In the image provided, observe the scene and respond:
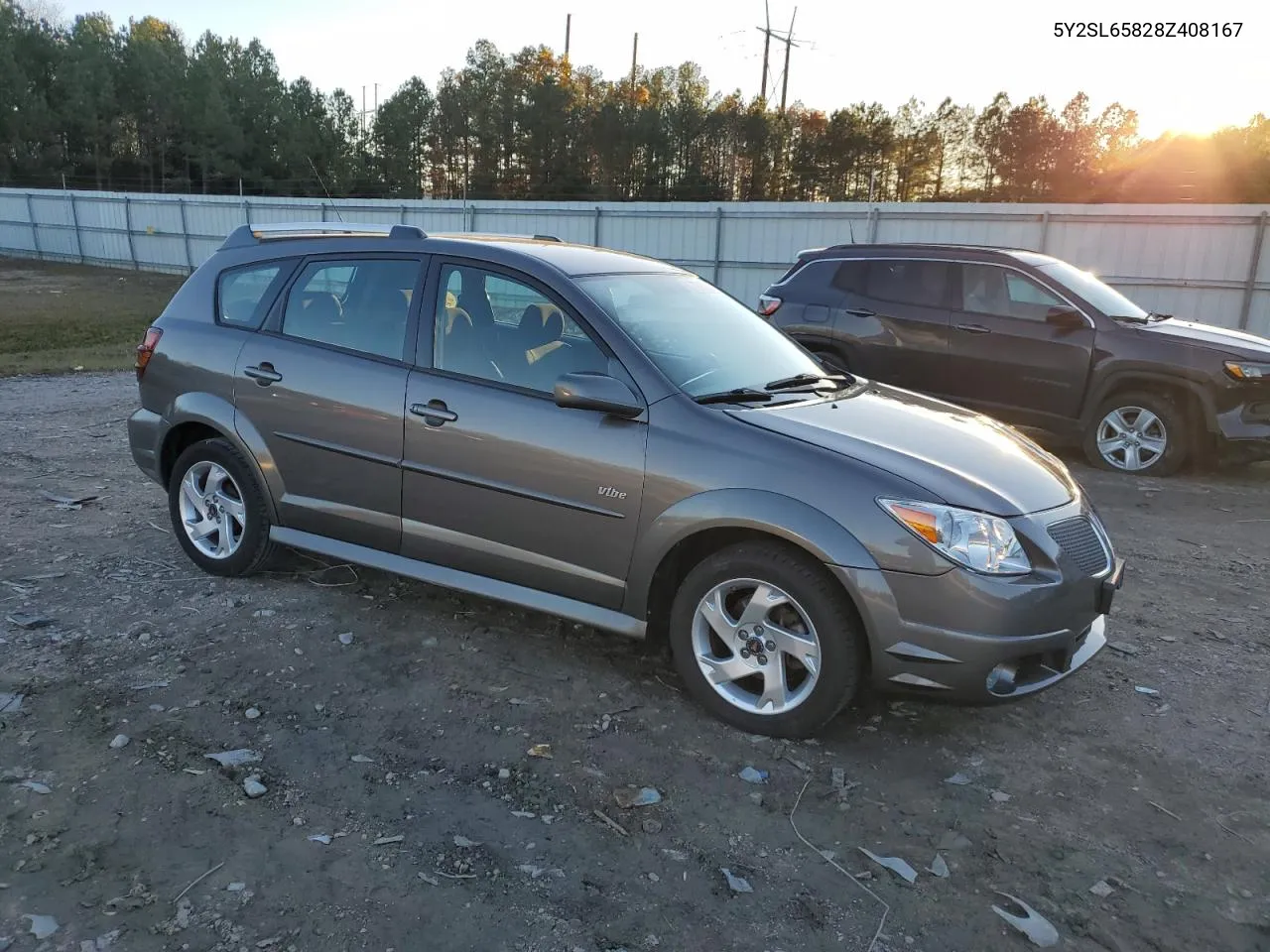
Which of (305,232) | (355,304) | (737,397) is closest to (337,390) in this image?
(355,304)

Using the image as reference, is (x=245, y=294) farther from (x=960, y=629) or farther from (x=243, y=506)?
(x=960, y=629)

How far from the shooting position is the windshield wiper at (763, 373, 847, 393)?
421 cm

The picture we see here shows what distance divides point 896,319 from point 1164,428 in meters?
2.41

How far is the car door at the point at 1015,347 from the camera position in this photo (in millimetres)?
8141

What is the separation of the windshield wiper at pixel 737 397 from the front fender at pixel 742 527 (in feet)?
1.46

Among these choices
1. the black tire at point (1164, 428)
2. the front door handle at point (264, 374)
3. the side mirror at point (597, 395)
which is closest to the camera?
the side mirror at point (597, 395)

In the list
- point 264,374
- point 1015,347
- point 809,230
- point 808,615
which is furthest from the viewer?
point 809,230

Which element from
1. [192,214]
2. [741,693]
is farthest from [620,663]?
[192,214]

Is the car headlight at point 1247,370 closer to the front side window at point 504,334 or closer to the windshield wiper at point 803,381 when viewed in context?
the windshield wiper at point 803,381

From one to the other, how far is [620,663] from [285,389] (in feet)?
6.80

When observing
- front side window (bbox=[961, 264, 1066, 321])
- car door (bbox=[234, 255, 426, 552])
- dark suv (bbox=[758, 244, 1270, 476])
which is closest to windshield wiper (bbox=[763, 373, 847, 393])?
car door (bbox=[234, 255, 426, 552])

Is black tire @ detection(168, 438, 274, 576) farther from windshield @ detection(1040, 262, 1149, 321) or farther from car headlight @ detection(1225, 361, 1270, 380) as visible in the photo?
car headlight @ detection(1225, 361, 1270, 380)

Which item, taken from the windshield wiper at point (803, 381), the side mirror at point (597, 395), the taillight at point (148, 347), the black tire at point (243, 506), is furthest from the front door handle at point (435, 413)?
the taillight at point (148, 347)

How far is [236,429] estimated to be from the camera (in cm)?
479
